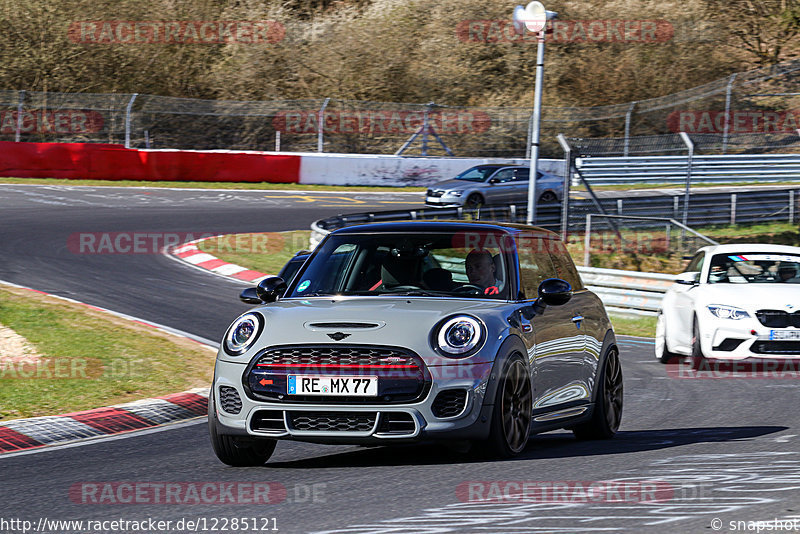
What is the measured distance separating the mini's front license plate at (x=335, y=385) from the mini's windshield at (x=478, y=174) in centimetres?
2403

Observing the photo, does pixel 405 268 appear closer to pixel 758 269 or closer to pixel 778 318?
pixel 778 318

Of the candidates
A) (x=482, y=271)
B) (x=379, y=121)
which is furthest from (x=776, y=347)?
(x=379, y=121)

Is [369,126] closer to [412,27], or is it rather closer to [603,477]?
[412,27]

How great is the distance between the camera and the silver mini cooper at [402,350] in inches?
261

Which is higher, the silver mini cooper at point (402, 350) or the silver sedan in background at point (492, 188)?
the silver mini cooper at point (402, 350)

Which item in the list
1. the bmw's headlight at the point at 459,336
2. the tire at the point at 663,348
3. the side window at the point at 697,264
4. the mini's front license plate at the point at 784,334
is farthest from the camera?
the side window at the point at 697,264

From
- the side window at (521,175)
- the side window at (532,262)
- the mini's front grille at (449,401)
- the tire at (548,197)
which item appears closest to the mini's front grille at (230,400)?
the mini's front grille at (449,401)

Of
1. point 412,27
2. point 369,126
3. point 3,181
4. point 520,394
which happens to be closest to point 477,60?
point 412,27

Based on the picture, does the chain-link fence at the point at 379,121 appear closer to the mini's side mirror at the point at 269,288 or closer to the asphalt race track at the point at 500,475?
the asphalt race track at the point at 500,475

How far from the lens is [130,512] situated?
18.8ft

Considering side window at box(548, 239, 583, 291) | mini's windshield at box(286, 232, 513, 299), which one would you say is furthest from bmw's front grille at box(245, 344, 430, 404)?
side window at box(548, 239, 583, 291)

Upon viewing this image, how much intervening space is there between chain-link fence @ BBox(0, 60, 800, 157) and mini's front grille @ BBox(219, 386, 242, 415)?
85.8 feet

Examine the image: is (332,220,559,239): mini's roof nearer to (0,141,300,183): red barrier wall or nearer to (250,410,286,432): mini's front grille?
(250,410,286,432): mini's front grille

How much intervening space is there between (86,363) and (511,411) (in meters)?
5.35
